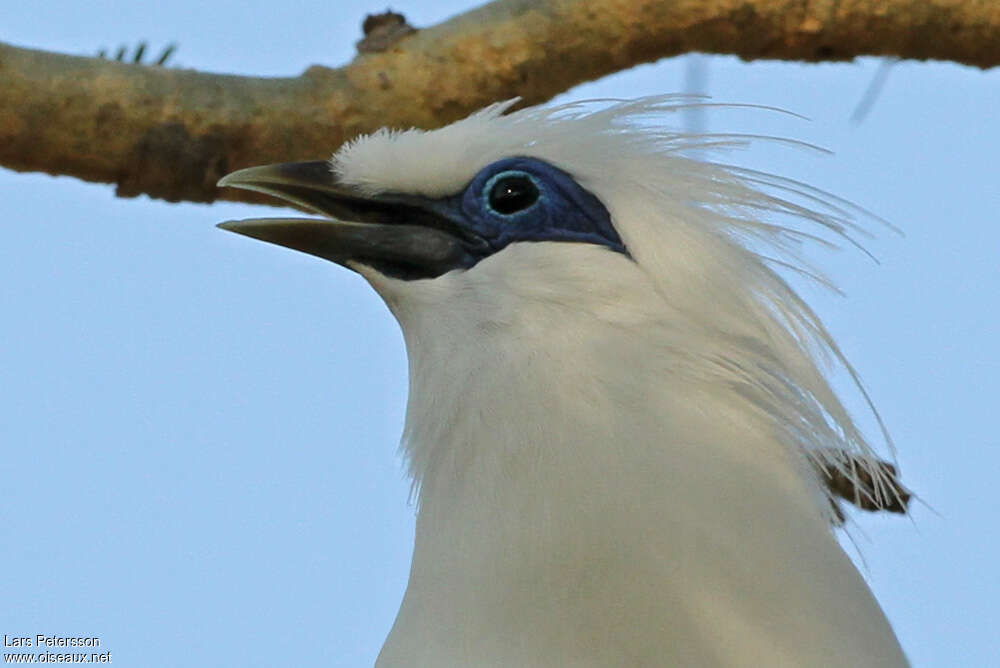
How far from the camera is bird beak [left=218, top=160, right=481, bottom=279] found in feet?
17.0

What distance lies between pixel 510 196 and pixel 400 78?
3.09 ft

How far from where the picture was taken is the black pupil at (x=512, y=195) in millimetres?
5191

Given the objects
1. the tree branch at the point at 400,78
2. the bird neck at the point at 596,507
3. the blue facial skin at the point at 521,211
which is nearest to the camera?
the bird neck at the point at 596,507

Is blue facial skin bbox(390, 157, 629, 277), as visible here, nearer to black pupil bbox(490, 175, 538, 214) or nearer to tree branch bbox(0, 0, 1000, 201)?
black pupil bbox(490, 175, 538, 214)

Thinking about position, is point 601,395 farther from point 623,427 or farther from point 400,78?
point 400,78

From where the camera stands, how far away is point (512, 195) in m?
5.20

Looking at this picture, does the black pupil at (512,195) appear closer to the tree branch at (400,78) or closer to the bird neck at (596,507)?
the bird neck at (596,507)

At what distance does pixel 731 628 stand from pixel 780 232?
127cm

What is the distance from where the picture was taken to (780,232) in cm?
530

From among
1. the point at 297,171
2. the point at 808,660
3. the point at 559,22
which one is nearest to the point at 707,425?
the point at 808,660

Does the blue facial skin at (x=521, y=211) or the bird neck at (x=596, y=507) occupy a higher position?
the blue facial skin at (x=521, y=211)

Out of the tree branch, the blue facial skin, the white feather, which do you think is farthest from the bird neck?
the tree branch

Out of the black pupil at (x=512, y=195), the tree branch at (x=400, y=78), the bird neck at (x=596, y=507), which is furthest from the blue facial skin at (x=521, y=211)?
the tree branch at (x=400, y=78)

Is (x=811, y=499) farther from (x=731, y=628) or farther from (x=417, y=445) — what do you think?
(x=417, y=445)
